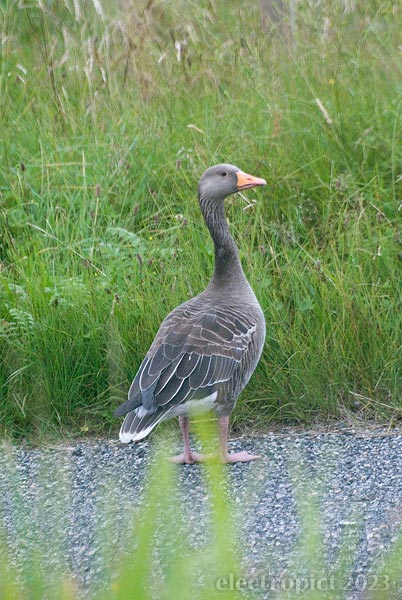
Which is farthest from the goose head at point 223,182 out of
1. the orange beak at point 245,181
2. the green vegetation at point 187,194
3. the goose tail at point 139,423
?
the goose tail at point 139,423

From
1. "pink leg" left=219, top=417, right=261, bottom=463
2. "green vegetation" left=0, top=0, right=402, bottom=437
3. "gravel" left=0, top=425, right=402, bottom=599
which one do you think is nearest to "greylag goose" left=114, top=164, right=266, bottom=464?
"pink leg" left=219, top=417, right=261, bottom=463

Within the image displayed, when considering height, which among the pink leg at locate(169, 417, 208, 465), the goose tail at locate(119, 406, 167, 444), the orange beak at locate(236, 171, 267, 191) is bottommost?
the pink leg at locate(169, 417, 208, 465)

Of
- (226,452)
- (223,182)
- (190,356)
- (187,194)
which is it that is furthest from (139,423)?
(187,194)

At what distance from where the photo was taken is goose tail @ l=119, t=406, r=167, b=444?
4841 mm

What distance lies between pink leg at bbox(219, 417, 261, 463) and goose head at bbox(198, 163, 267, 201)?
126 cm

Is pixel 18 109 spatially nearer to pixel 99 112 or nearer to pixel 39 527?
pixel 99 112

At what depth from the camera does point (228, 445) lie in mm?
5562

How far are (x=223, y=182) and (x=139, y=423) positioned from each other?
61.2 inches

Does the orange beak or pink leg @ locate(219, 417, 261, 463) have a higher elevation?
the orange beak

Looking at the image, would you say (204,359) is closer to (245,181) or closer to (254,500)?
(254,500)

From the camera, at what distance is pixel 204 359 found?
518cm

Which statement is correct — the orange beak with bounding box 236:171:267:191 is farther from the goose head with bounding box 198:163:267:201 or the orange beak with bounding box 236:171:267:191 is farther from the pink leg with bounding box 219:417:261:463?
the pink leg with bounding box 219:417:261:463

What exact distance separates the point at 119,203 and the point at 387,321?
2043 mm

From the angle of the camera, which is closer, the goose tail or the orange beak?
the goose tail
